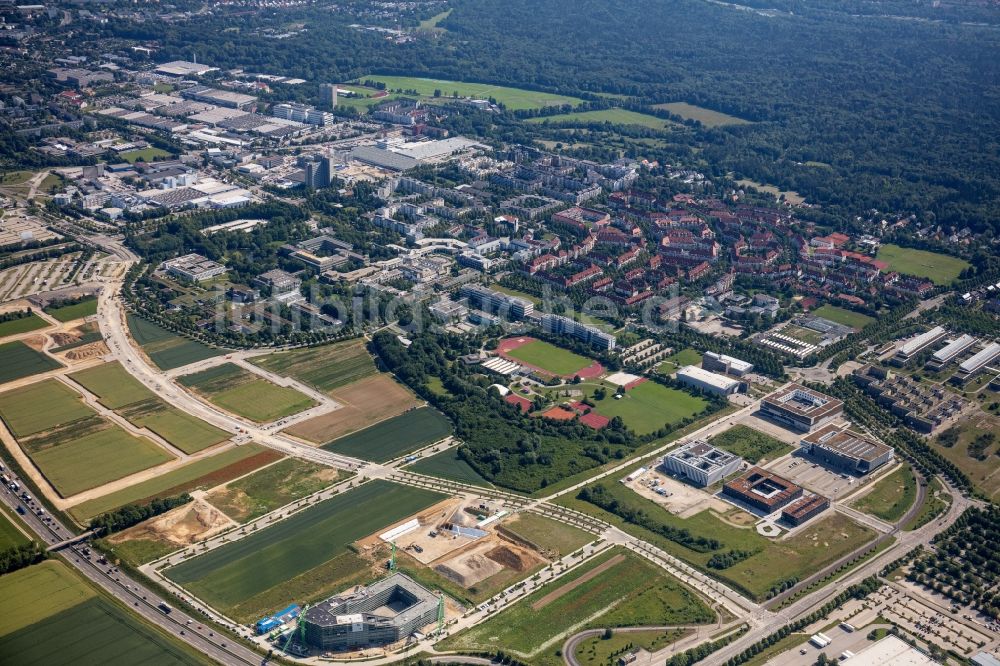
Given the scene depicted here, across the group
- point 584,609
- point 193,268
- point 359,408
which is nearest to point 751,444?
point 584,609

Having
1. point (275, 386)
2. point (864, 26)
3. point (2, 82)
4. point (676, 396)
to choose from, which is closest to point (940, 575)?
point (676, 396)

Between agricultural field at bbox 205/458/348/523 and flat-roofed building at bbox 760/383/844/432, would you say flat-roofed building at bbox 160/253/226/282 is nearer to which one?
agricultural field at bbox 205/458/348/523

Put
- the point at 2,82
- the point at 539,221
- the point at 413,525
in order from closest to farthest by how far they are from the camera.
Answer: the point at 413,525, the point at 539,221, the point at 2,82

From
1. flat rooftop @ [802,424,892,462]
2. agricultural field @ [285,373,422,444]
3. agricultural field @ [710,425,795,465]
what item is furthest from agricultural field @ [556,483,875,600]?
agricultural field @ [285,373,422,444]

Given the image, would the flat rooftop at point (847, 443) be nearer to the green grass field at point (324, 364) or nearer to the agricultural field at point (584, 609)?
the agricultural field at point (584, 609)

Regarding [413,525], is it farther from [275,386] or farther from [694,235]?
[694,235]

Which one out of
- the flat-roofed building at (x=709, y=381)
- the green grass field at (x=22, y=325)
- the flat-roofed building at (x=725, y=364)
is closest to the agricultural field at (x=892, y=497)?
the flat-roofed building at (x=709, y=381)
